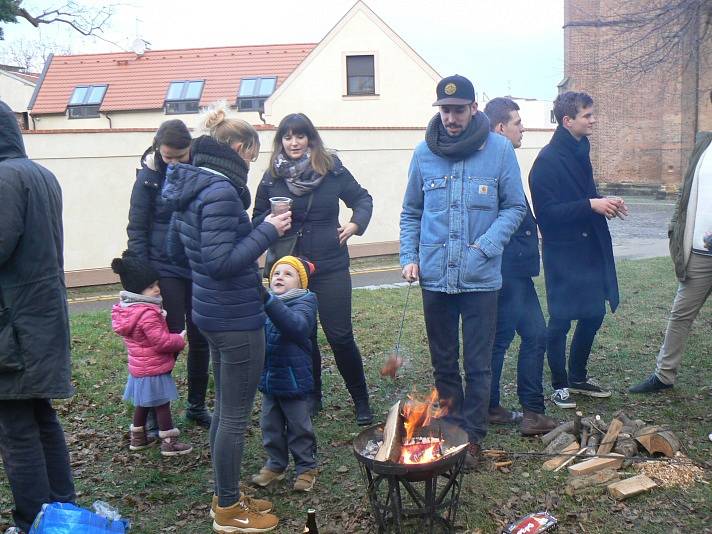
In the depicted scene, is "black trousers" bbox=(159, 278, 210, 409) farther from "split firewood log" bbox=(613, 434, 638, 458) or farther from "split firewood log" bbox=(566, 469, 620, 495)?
"split firewood log" bbox=(613, 434, 638, 458)

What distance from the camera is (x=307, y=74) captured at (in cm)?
2288

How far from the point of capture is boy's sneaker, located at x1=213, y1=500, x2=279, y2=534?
11.7ft

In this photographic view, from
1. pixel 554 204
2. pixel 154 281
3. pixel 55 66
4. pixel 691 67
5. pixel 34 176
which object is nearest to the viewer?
pixel 34 176

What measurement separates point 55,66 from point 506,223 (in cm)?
3021

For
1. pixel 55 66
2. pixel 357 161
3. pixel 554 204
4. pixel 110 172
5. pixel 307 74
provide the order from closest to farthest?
pixel 554 204, pixel 110 172, pixel 357 161, pixel 307 74, pixel 55 66

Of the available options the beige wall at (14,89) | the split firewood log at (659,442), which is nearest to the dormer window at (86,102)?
the beige wall at (14,89)

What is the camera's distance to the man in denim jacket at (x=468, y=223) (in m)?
4.10

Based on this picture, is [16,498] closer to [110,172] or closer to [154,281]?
[154,281]

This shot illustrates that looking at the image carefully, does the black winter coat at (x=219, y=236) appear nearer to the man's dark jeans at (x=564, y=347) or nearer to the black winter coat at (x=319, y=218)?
the black winter coat at (x=319, y=218)

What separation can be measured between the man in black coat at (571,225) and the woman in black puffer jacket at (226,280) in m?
2.34

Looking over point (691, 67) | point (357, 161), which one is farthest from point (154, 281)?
point (691, 67)

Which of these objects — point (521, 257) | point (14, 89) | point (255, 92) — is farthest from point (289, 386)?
point (14, 89)

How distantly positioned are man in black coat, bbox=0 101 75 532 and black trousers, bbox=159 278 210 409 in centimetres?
131

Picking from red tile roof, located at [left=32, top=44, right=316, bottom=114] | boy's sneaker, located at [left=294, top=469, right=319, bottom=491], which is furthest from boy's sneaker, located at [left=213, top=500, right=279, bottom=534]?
red tile roof, located at [left=32, top=44, right=316, bottom=114]
